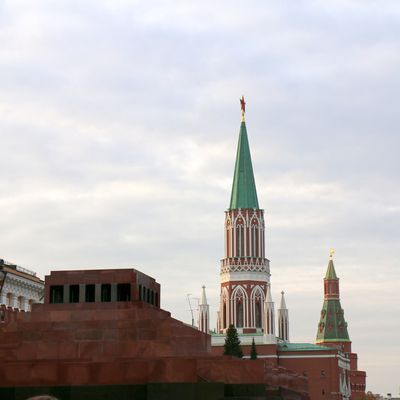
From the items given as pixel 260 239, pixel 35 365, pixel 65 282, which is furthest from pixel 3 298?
A: pixel 260 239

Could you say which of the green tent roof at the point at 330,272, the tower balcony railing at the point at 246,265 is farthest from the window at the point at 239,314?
the green tent roof at the point at 330,272

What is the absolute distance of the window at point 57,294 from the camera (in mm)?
40125

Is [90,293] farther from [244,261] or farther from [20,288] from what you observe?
[244,261]

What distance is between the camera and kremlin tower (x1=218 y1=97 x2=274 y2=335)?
12469 cm

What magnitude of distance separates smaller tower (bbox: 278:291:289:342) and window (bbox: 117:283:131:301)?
88909 mm

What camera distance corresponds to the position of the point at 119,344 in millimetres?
36344

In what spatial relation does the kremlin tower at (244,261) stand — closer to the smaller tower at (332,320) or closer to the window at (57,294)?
the smaller tower at (332,320)

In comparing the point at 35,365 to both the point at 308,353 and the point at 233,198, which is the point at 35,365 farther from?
the point at 233,198

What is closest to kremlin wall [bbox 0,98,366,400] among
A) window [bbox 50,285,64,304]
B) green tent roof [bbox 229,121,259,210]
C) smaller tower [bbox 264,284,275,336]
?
window [bbox 50,285,64,304]

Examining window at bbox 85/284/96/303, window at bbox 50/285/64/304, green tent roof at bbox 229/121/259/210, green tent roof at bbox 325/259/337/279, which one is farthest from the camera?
green tent roof at bbox 325/259/337/279

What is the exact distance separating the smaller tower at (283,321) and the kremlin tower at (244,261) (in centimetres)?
394

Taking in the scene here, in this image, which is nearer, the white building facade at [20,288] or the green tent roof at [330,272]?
the white building facade at [20,288]

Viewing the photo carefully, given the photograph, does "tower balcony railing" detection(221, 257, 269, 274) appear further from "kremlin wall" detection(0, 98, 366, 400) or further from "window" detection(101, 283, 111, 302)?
"window" detection(101, 283, 111, 302)

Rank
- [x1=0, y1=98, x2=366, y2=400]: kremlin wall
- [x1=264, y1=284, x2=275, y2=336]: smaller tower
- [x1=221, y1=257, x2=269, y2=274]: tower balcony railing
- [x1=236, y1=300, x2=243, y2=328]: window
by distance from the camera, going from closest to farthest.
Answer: [x1=0, y1=98, x2=366, y2=400]: kremlin wall → [x1=264, y1=284, x2=275, y2=336]: smaller tower → [x1=236, y1=300, x2=243, y2=328]: window → [x1=221, y1=257, x2=269, y2=274]: tower balcony railing
